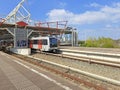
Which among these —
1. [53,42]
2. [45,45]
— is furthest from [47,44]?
[53,42]

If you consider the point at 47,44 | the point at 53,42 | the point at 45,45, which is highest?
the point at 53,42

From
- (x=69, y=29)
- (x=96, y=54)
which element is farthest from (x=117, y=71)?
(x=69, y=29)

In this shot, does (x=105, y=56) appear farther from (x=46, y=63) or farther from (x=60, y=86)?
(x=60, y=86)

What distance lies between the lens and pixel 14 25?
2199 inches

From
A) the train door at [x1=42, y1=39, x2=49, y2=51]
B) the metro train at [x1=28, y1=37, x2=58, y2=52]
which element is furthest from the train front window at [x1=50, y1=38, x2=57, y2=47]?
the train door at [x1=42, y1=39, x2=49, y2=51]

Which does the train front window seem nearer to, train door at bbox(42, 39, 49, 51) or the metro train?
the metro train

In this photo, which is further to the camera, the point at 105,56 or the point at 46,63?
the point at 105,56

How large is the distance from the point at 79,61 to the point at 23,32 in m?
28.8

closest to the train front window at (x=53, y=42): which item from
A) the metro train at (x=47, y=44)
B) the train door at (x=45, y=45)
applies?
the metro train at (x=47, y=44)

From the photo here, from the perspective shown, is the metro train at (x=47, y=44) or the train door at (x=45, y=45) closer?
the metro train at (x=47, y=44)

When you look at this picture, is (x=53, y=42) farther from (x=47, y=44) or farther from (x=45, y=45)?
(x=45, y=45)

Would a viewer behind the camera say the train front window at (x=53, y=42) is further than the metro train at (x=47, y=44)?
Yes

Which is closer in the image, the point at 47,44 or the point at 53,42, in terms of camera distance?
the point at 47,44

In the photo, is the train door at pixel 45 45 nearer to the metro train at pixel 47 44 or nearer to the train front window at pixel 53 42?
the metro train at pixel 47 44
